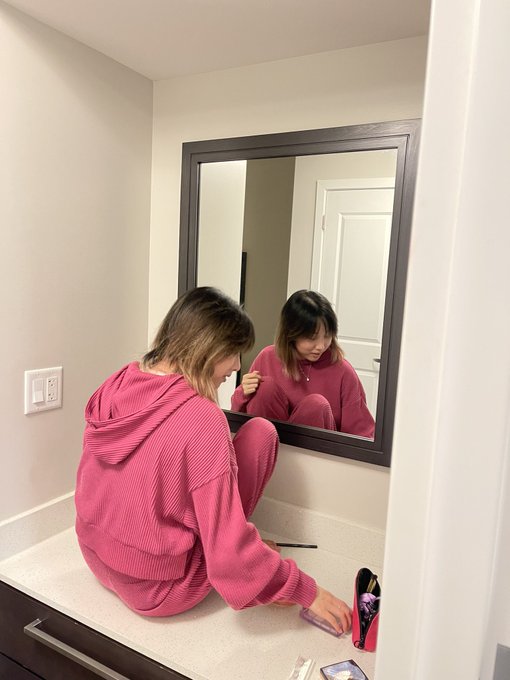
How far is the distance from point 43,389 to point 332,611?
81 cm

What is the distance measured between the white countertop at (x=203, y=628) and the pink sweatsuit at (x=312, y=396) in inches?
14.2

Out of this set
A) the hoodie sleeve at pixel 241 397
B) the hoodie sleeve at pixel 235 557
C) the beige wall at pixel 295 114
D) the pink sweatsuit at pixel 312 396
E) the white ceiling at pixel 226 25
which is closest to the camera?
the hoodie sleeve at pixel 235 557

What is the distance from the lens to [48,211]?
1.17 meters

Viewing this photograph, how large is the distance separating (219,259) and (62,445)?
0.64 m

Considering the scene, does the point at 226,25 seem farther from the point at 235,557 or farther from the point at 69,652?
the point at 69,652

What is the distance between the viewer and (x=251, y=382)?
1.35 meters

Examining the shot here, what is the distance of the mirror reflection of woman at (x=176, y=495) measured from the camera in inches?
35.1

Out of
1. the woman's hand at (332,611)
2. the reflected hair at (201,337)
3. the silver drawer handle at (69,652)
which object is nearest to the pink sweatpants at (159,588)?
the silver drawer handle at (69,652)

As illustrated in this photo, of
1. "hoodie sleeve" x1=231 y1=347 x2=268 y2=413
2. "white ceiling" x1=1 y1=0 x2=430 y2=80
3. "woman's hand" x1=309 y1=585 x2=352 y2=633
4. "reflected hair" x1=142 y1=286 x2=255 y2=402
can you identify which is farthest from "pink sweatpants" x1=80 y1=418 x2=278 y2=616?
"white ceiling" x1=1 y1=0 x2=430 y2=80

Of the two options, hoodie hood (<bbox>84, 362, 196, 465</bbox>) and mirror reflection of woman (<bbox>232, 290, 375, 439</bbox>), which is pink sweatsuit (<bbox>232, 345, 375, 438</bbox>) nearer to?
mirror reflection of woman (<bbox>232, 290, 375, 439</bbox>)

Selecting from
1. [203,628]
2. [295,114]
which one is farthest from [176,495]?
[295,114]

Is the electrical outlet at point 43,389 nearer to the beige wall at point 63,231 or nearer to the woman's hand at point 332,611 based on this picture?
the beige wall at point 63,231

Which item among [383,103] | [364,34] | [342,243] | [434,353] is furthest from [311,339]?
[434,353]

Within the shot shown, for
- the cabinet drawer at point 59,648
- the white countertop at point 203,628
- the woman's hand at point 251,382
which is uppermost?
the woman's hand at point 251,382
